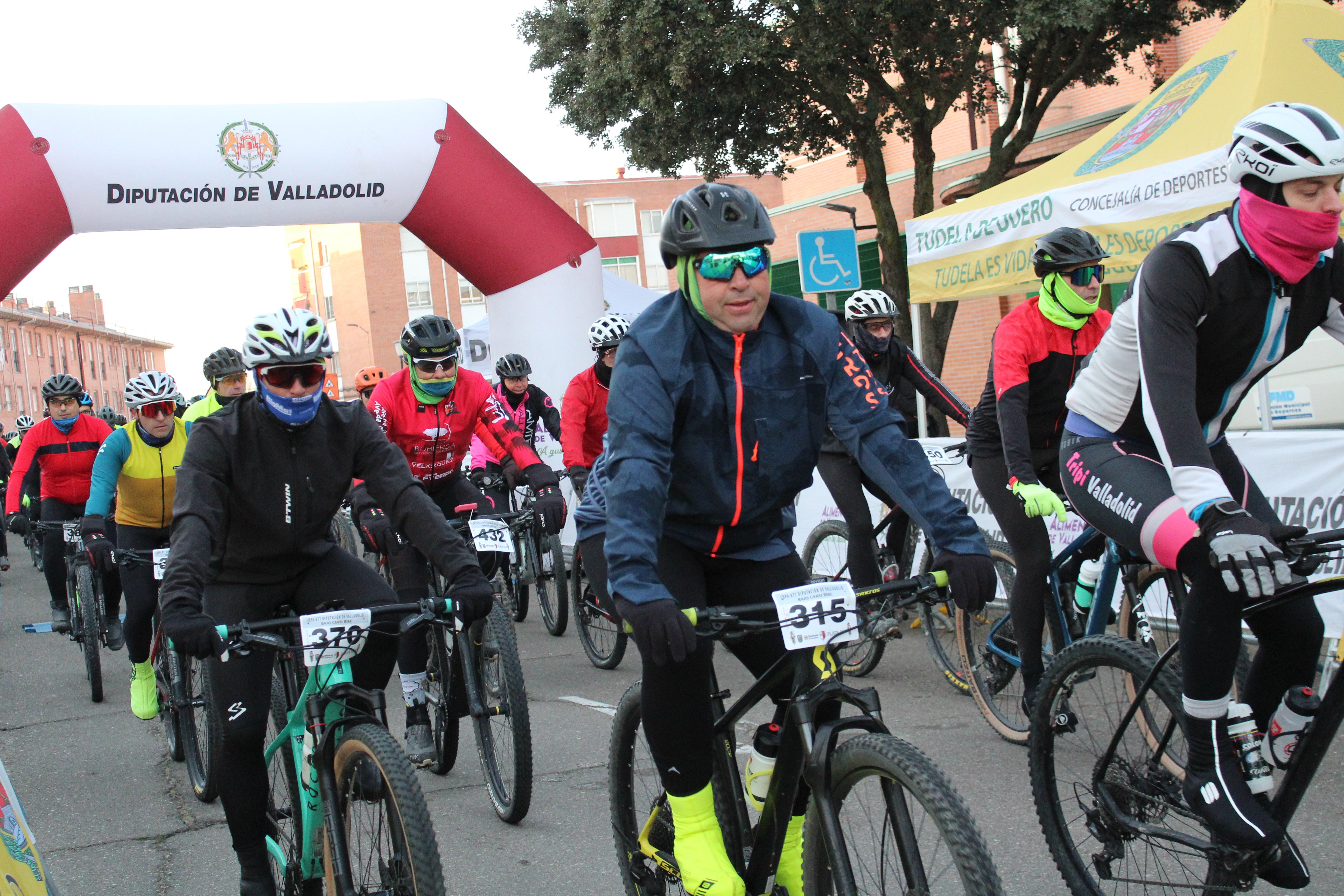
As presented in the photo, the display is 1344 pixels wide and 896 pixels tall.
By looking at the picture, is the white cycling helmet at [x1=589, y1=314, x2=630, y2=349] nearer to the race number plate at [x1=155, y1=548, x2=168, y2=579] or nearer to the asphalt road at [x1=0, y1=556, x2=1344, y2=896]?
the asphalt road at [x1=0, y1=556, x2=1344, y2=896]

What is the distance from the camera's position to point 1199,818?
302cm

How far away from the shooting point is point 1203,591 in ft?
9.78

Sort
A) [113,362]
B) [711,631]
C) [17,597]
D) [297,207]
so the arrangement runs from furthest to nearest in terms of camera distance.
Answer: [113,362]
[17,597]
[297,207]
[711,631]

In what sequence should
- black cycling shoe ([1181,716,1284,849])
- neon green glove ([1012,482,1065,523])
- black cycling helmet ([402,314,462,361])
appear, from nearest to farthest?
black cycling shoe ([1181,716,1284,849]) < neon green glove ([1012,482,1065,523]) < black cycling helmet ([402,314,462,361])

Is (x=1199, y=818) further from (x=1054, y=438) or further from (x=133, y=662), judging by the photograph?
(x=133, y=662)

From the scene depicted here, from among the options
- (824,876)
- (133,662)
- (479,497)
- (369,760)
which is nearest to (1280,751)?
(824,876)

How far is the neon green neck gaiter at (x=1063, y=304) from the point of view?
5086mm

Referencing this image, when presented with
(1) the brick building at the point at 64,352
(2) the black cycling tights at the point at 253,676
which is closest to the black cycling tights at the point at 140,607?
(2) the black cycling tights at the point at 253,676

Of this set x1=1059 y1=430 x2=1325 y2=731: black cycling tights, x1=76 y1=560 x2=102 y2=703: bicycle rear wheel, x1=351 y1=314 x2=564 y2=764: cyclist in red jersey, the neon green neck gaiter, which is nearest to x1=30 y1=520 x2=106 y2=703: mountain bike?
x1=76 y1=560 x2=102 y2=703: bicycle rear wheel

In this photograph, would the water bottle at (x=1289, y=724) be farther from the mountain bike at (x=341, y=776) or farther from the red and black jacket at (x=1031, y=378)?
the mountain bike at (x=341, y=776)

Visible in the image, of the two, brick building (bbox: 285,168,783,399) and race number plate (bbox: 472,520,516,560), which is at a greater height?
brick building (bbox: 285,168,783,399)

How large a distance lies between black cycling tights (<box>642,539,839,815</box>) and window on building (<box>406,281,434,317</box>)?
6946 cm

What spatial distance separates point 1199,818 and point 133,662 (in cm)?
561

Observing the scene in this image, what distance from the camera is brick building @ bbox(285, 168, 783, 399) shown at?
231ft
